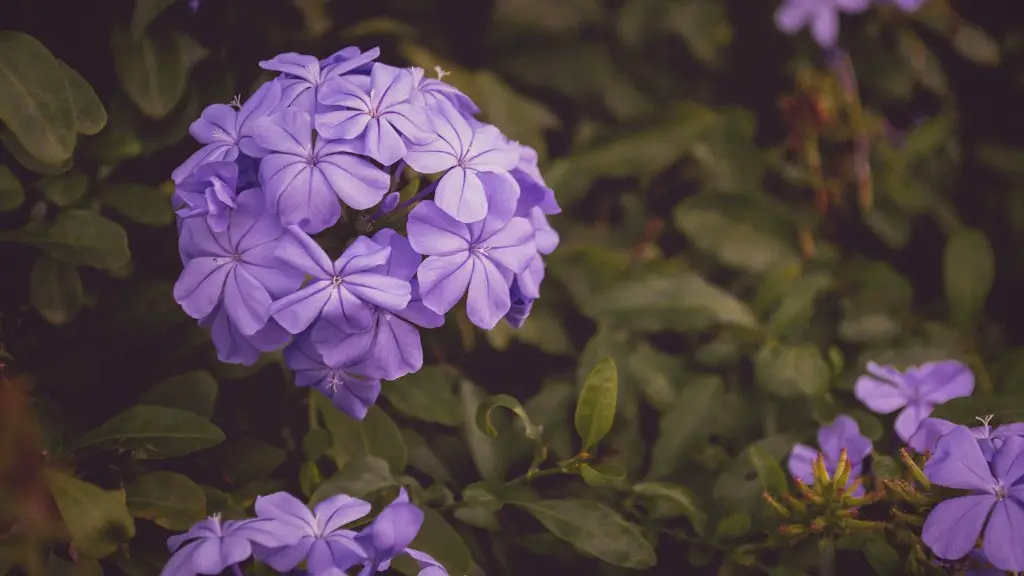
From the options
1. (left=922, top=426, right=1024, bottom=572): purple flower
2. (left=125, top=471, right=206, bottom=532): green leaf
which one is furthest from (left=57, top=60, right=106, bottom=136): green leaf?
(left=922, top=426, right=1024, bottom=572): purple flower

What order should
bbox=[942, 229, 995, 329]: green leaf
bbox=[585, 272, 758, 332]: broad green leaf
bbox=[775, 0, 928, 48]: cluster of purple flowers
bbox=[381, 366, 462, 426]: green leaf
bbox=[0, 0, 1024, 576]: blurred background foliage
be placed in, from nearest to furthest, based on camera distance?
bbox=[0, 0, 1024, 576]: blurred background foliage
bbox=[381, 366, 462, 426]: green leaf
bbox=[585, 272, 758, 332]: broad green leaf
bbox=[942, 229, 995, 329]: green leaf
bbox=[775, 0, 928, 48]: cluster of purple flowers

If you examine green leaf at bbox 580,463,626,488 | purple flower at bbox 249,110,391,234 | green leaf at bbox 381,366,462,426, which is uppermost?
purple flower at bbox 249,110,391,234

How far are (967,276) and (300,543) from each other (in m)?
1.21

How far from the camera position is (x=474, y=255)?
2.94ft

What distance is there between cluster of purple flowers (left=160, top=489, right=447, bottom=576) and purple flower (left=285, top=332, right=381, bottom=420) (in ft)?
0.47

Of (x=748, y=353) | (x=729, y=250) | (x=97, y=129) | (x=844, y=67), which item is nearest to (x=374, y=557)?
(x=97, y=129)

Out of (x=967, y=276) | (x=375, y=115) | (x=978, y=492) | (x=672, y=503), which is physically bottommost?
(x=672, y=503)

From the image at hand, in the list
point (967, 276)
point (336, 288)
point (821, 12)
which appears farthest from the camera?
point (821, 12)

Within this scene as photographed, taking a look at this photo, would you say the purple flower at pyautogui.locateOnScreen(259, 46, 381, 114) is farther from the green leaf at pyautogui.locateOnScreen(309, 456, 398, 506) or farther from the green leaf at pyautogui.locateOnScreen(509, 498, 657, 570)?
the green leaf at pyautogui.locateOnScreen(509, 498, 657, 570)

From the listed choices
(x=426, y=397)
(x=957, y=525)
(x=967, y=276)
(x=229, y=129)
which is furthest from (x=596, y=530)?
(x=967, y=276)

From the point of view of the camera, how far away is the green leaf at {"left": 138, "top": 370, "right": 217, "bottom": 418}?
107cm

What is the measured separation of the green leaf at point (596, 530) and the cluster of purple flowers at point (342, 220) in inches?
11.5

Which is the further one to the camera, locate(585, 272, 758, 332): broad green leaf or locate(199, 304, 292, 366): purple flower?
locate(585, 272, 758, 332): broad green leaf

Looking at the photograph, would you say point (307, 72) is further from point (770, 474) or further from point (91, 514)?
point (770, 474)
